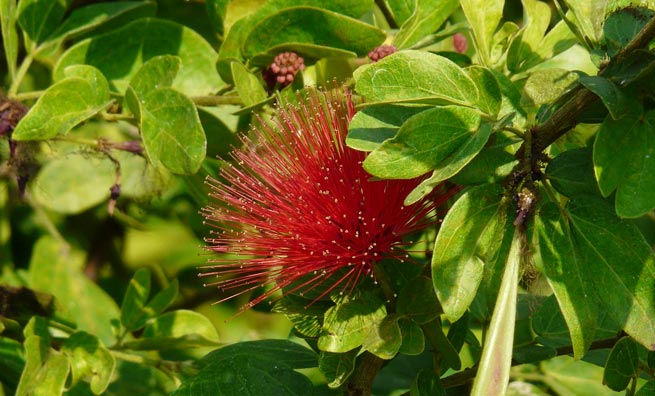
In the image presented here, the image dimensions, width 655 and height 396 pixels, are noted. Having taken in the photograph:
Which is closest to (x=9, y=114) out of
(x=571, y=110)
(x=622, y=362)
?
(x=571, y=110)

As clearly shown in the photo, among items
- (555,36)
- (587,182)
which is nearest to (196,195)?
(555,36)

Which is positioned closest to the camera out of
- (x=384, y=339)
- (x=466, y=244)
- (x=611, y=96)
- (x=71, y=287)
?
(x=611, y=96)

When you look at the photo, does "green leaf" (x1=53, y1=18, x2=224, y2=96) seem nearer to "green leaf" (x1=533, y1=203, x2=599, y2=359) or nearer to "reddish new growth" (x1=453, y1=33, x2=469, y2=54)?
"reddish new growth" (x1=453, y1=33, x2=469, y2=54)

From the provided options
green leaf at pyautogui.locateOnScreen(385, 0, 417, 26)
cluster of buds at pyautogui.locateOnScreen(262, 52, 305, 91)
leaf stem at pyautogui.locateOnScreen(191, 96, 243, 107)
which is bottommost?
leaf stem at pyautogui.locateOnScreen(191, 96, 243, 107)

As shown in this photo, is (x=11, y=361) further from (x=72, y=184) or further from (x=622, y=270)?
(x=622, y=270)

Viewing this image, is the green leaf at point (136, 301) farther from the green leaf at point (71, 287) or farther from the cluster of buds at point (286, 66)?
the cluster of buds at point (286, 66)

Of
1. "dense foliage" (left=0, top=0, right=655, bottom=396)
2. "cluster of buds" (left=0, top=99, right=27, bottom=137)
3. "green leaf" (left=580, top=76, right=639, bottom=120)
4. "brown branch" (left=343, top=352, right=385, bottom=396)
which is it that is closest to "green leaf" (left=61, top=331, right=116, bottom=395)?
"dense foliage" (left=0, top=0, right=655, bottom=396)

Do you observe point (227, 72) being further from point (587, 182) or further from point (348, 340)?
point (587, 182)
